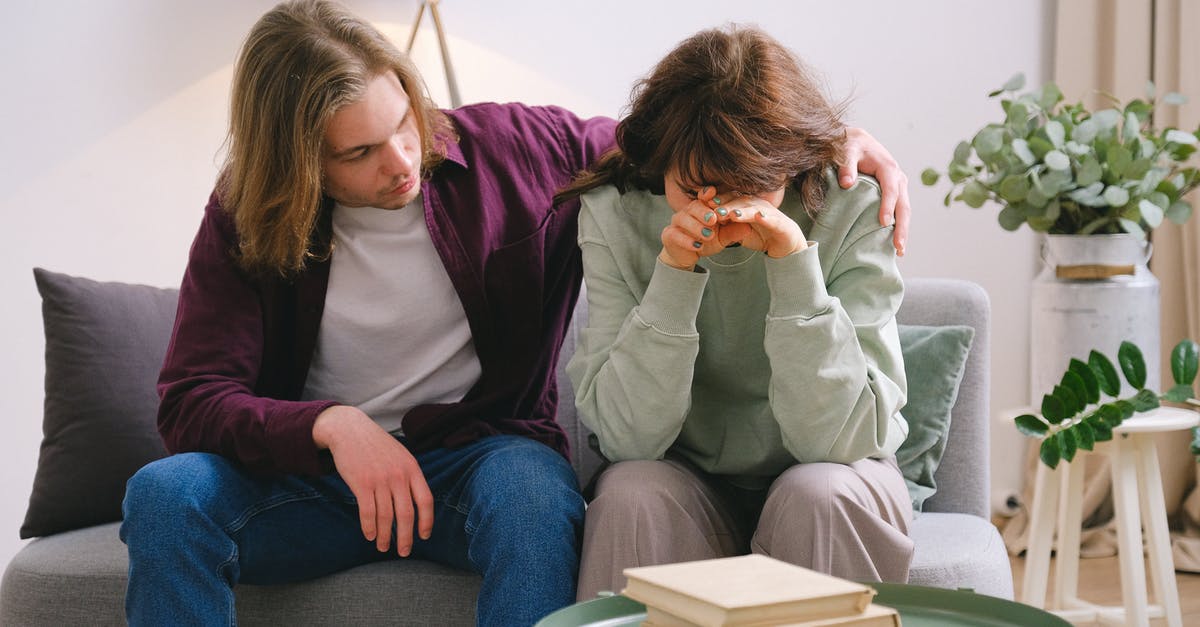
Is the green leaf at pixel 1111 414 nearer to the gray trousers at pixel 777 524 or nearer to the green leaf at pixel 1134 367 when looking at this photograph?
the green leaf at pixel 1134 367

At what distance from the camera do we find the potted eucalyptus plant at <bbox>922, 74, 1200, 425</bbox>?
1910 millimetres

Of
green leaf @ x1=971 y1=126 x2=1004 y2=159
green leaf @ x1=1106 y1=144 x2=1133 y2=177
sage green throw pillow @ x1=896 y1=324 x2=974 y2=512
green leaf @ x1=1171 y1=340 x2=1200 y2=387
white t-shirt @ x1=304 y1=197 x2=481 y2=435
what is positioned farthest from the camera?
green leaf @ x1=971 y1=126 x2=1004 y2=159

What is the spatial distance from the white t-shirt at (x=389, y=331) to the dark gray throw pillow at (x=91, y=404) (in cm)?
38

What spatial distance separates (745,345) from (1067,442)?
0.38 m

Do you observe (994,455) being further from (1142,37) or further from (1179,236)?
(1142,37)

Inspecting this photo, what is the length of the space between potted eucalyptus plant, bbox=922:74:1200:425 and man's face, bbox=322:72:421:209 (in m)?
1.02

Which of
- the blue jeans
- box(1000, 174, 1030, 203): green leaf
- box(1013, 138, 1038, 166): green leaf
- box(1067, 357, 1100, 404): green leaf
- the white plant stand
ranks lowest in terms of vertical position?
the white plant stand

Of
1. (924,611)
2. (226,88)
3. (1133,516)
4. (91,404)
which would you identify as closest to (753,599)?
(924,611)

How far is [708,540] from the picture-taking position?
127 cm

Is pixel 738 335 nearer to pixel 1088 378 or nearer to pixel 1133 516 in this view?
pixel 1088 378

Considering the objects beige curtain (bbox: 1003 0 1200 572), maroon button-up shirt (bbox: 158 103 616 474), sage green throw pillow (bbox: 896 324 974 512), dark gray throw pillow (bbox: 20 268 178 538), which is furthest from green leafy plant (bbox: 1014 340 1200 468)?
beige curtain (bbox: 1003 0 1200 572)

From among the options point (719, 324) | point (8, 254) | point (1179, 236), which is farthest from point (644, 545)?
point (1179, 236)

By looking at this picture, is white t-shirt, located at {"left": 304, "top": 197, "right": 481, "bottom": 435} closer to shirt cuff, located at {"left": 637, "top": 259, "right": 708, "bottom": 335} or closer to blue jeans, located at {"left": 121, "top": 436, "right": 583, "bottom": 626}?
blue jeans, located at {"left": 121, "top": 436, "right": 583, "bottom": 626}

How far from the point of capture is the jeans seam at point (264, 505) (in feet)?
4.30
